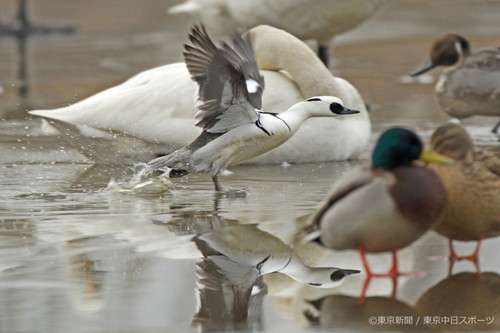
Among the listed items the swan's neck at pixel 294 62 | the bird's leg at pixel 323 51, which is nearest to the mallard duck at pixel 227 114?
the swan's neck at pixel 294 62

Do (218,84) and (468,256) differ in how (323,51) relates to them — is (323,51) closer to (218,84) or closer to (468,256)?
(218,84)

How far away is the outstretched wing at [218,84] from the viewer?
6.93 m

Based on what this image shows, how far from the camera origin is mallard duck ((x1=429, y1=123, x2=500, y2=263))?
511cm

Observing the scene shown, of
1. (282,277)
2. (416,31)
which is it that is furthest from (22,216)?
(416,31)

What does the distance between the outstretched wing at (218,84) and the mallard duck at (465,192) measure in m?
1.98

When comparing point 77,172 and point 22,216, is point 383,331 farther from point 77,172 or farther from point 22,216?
point 77,172

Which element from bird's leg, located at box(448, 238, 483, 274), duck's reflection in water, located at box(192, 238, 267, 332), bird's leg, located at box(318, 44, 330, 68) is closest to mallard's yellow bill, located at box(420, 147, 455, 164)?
bird's leg, located at box(448, 238, 483, 274)

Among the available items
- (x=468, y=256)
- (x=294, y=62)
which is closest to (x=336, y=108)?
(x=294, y=62)

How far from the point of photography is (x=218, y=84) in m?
7.07

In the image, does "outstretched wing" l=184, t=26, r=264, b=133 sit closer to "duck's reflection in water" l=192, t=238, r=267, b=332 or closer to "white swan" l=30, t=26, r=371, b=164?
"white swan" l=30, t=26, r=371, b=164

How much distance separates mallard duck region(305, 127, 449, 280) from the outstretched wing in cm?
217

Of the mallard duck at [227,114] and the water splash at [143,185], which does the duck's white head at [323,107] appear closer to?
the mallard duck at [227,114]

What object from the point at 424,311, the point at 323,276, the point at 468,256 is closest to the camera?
the point at 424,311

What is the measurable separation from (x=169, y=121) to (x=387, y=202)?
12.4 feet
